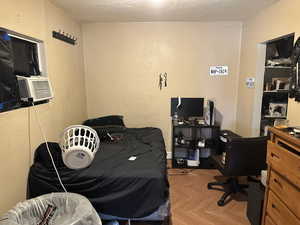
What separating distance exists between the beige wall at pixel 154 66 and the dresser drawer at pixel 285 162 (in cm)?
213

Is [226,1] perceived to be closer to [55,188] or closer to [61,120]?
[61,120]

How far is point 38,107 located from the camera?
223 centimetres

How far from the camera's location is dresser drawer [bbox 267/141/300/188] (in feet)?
4.44

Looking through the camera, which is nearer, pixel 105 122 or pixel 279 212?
pixel 279 212

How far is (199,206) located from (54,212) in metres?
1.61

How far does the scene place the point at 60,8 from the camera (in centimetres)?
275

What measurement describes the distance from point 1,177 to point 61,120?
46.1 inches

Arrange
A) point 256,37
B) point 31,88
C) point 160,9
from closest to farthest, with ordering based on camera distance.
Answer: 1. point 31,88
2. point 160,9
3. point 256,37

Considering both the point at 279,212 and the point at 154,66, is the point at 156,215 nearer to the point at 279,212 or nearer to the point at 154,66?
the point at 279,212

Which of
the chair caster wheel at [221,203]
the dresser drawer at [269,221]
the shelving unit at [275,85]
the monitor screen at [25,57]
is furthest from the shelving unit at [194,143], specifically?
the monitor screen at [25,57]

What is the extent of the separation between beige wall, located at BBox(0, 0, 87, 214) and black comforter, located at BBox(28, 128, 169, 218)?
155mm

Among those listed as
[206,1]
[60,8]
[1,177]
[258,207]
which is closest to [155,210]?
[258,207]

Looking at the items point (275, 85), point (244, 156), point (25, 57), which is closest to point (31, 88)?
point (25, 57)

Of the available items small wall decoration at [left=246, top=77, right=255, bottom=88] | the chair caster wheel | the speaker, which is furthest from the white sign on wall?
the chair caster wheel
